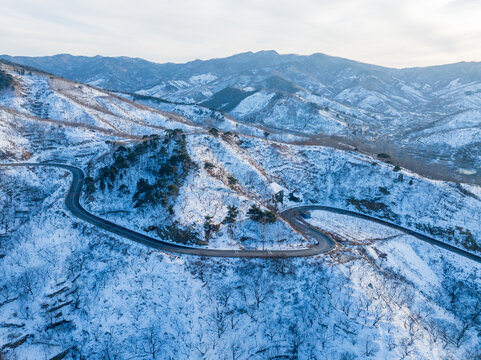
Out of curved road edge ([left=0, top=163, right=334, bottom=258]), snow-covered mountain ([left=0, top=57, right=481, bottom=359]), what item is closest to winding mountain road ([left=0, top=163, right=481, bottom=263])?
curved road edge ([left=0, top=163, right=334, bottom=258])

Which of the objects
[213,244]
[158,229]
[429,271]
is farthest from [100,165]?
[429,271]

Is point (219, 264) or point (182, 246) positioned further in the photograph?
point (182, 246)

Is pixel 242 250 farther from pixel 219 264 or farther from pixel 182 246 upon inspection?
pixel 182 246

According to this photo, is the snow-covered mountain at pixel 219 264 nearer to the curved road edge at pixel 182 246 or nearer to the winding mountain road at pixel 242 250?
the curved road edge at pixel 182 246

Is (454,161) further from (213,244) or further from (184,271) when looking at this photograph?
(184,271)

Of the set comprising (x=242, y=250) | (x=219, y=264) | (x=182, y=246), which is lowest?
(x=219, y=264)

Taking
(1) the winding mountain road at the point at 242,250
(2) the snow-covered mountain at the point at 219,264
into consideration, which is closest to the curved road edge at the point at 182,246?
(1) the winding mountain road at the point at 242,250

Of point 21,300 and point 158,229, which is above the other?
point 158,229
